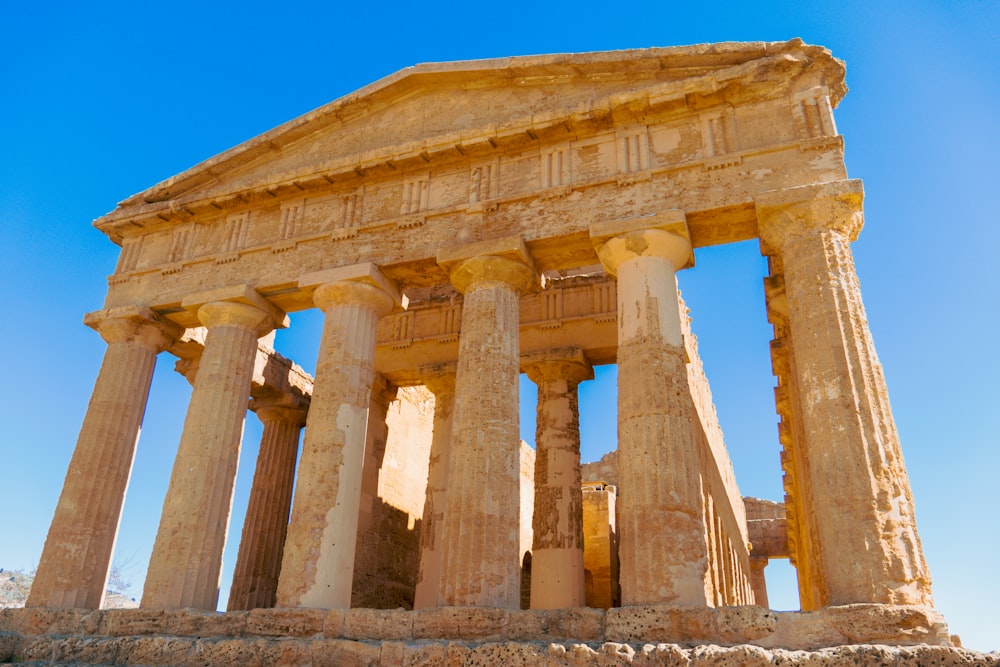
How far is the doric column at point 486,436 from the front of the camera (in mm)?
9789

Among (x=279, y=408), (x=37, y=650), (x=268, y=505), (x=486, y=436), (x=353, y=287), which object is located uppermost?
(x=353, y=287)

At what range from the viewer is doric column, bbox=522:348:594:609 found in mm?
13469

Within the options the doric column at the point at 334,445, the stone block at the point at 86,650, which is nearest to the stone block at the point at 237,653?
the doric column at the point at 334,445

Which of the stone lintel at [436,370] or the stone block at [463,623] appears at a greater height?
the stone lintel at [436,370]

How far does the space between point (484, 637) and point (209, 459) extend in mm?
6050

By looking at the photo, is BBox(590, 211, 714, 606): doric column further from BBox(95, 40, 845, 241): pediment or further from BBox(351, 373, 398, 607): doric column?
BBox(351, 373, 398, 607): doric column

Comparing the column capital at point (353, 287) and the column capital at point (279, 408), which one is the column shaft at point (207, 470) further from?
the column capital at point (279, 408)

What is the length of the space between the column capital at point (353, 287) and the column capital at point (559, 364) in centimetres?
352

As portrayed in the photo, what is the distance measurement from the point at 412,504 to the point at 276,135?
9.54 meters

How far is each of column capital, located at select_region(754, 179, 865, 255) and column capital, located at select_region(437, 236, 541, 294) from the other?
362 centimetres

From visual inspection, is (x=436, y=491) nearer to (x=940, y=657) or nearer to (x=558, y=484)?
(x=558, y=484)

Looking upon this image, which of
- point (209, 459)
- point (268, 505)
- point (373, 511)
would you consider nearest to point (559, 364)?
point (373, 511)

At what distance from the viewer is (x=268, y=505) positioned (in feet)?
54.7

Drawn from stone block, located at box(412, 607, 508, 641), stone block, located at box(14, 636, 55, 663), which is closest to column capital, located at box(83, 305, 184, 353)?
stone block, located at box(14, 636, 55, 663)
